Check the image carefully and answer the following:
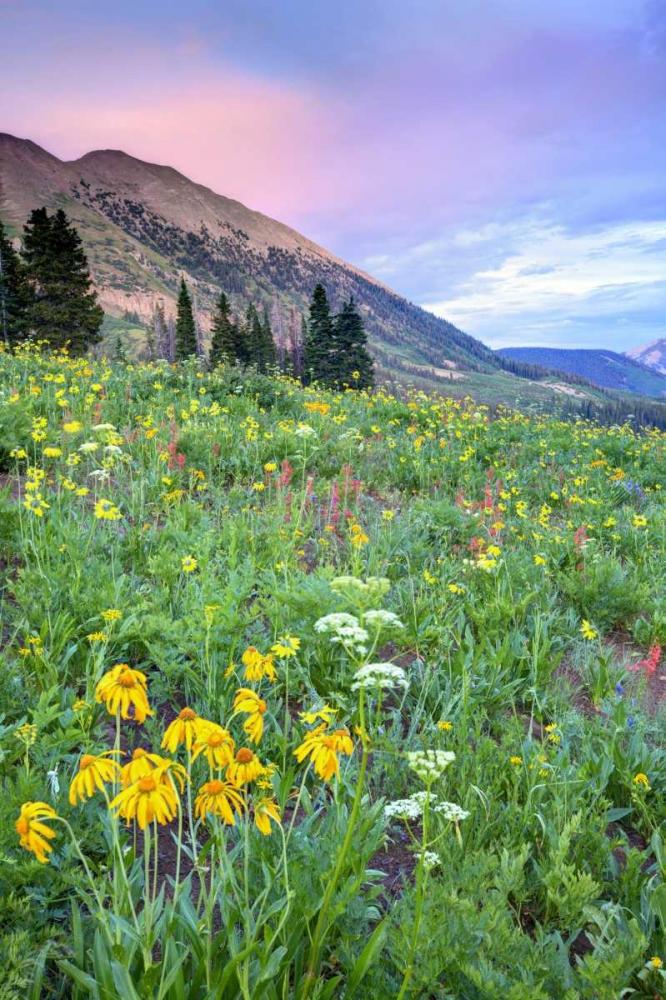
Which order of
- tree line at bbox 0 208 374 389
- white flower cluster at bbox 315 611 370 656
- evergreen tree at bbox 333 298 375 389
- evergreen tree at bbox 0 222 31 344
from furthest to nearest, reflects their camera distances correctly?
evergreen tree at bbox 333 298 375 389
evergreen tree at bbox 0 222 31 344
tree line at bbox 0 208 374 389
white flower cluster at bbox 315 611 370 656

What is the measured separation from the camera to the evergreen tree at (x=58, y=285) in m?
36.6

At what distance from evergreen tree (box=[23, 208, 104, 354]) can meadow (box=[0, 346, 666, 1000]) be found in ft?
116

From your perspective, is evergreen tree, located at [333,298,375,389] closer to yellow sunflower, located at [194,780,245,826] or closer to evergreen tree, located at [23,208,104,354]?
evergreen tree, located at [23,208,104,354]

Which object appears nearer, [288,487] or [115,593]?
[115,593]

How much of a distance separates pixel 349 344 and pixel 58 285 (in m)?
20.9

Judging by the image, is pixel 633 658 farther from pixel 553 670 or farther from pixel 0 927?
pixel 0 927

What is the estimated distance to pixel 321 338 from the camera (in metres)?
42.7

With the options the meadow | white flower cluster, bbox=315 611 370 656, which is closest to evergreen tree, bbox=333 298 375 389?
the meadow

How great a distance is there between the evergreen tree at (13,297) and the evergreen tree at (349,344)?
2213 centimetres

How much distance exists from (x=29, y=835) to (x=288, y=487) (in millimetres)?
5149

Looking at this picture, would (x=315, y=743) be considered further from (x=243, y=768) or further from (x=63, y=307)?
(x=63, y=307)

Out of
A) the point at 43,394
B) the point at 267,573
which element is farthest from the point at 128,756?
the point at 43,394

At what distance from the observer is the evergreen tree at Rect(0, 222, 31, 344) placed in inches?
1462

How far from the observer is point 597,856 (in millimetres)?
2242
